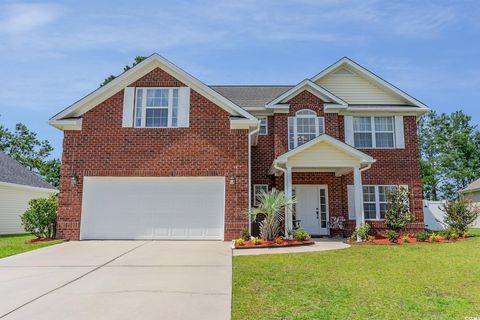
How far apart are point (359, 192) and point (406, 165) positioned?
182 inches

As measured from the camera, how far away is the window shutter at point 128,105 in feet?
44.8

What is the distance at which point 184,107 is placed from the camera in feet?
45.0

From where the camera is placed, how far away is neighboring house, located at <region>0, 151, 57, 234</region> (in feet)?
61.1

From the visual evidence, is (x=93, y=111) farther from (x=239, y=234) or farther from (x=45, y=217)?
(x=239, y=234)

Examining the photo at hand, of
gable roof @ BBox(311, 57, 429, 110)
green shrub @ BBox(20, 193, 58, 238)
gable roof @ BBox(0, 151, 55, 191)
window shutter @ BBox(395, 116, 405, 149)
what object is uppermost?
gable roof @ BBox(311, 57, 429, 110)

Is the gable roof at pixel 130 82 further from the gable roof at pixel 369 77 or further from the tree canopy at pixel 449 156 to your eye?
the tree canopy at pixel 449 156

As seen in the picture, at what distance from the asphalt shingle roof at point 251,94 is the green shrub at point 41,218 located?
9.45 m

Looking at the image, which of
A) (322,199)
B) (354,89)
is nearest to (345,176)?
(322,199)

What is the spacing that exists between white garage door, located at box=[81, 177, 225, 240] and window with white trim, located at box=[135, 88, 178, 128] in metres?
2.28

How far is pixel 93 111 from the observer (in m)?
13.8

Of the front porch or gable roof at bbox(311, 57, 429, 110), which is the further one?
gable roof at bbox(311, 57, 429, 110)

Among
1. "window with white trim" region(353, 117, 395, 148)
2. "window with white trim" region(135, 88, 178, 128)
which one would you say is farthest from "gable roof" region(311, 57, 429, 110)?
"window with white trim" region(135, 88, 178, 128)

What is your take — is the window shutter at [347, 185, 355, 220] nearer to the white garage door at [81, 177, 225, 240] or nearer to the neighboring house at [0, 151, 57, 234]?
the white garage door at [81, 177, 225, 240]

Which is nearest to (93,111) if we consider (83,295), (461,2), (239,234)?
(239,234)
